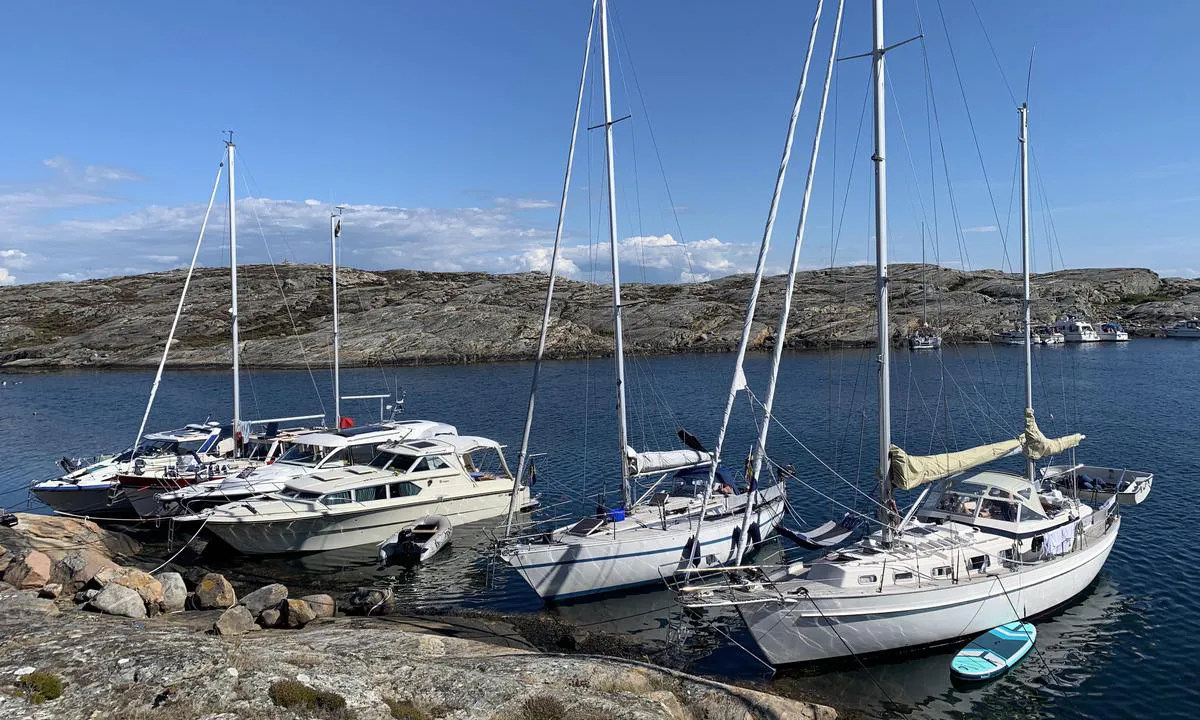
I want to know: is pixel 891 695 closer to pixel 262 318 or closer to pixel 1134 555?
pixel 1134 555

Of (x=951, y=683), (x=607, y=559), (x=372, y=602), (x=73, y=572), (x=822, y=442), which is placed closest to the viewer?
(x=951, y=683)

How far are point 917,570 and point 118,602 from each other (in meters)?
21.1

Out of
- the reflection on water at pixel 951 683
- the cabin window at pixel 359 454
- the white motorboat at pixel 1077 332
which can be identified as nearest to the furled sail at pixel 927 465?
the reflection on water at pixel 951 683

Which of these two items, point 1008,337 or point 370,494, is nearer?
point 370,494

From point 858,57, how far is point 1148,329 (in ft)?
455

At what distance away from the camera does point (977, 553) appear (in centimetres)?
2064

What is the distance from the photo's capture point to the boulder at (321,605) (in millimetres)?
22984

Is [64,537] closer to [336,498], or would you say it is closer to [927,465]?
[336,498]

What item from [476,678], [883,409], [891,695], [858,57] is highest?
[858,57]

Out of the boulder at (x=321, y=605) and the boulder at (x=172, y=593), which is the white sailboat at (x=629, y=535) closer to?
the boulder at (x=321, y=605)

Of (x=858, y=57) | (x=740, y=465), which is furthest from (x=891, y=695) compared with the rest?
(x=740, y=465)

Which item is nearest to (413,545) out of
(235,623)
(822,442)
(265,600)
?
(265,600)

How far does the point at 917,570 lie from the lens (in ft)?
64.3

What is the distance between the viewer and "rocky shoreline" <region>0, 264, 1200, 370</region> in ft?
398
